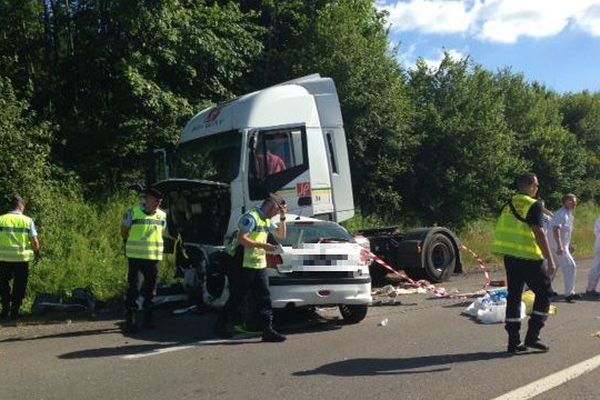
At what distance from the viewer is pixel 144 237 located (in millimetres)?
8828

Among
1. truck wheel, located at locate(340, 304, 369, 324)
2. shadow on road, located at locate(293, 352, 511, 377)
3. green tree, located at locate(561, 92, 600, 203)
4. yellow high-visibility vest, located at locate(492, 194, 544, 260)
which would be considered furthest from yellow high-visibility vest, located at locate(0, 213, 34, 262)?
green tree, located at locate(561, 92, 600, 203)

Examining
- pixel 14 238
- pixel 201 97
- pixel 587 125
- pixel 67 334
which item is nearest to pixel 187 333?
pixel 67 334

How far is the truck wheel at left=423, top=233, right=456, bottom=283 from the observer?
13.4 metres

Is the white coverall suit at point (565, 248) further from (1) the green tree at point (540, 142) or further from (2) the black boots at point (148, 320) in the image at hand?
(1) the green tree at point (540, 142)

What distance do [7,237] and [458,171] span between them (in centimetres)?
1511

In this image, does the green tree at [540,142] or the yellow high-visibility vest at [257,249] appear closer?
the yellow high-visibility vest at [257,249]

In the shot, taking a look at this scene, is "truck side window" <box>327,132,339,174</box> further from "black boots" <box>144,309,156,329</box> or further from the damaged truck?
"black boots" <box>144,309,156,329</box>

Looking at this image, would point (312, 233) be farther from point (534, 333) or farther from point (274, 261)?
point (534, 333)

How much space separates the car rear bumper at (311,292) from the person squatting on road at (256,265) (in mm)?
329

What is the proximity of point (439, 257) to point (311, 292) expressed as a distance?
599 cm

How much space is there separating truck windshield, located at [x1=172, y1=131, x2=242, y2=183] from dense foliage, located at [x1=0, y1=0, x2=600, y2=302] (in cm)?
255

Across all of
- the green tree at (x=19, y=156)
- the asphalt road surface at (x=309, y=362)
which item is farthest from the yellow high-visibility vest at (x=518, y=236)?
the green tree at (x=19, y=156)

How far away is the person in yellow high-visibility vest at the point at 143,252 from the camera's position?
8766mm

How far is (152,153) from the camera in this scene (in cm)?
1240
